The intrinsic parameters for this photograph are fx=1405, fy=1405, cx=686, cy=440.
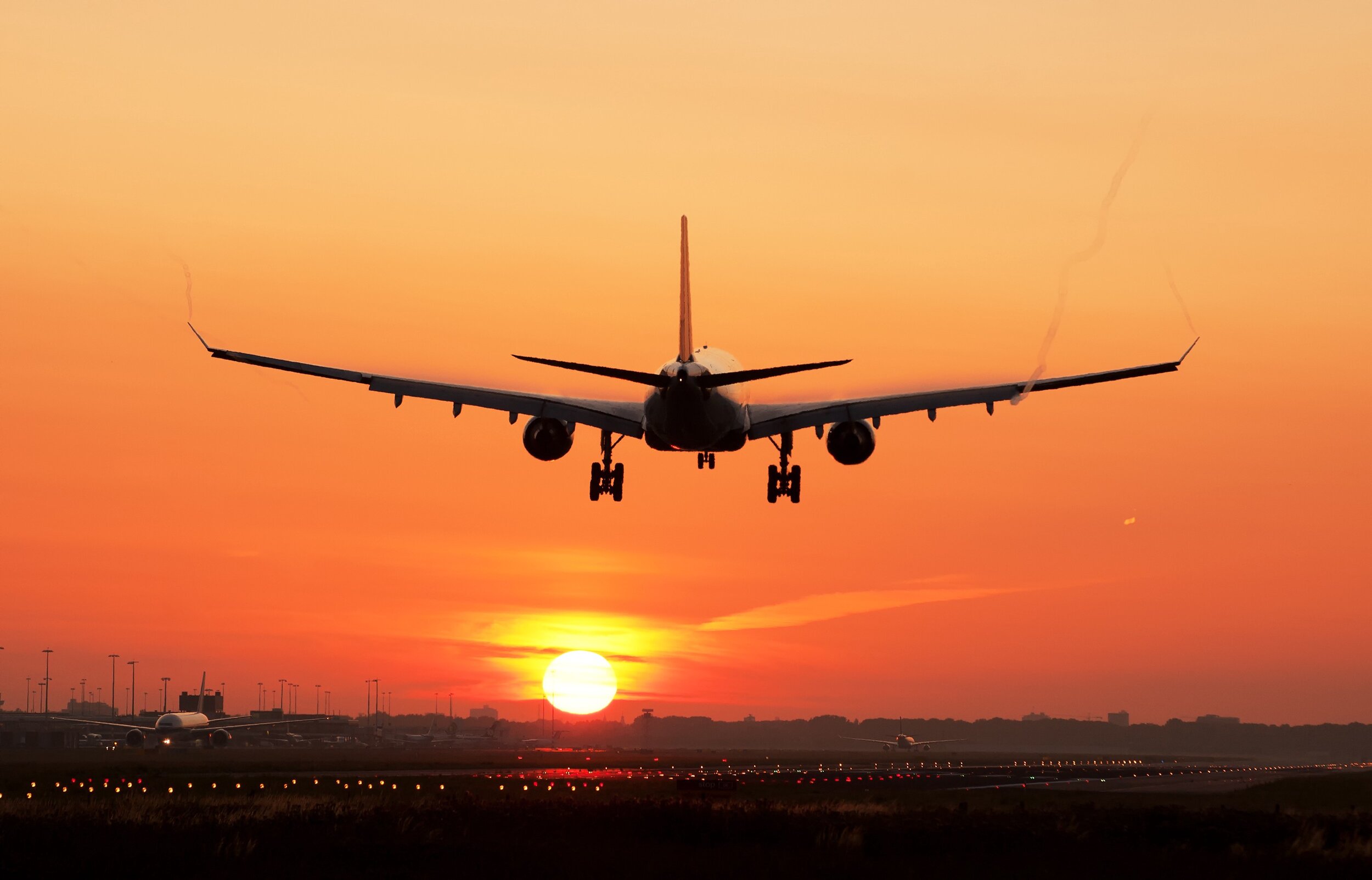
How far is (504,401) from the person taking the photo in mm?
49125

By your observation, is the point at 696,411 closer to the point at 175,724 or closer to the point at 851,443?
the point at 851,443

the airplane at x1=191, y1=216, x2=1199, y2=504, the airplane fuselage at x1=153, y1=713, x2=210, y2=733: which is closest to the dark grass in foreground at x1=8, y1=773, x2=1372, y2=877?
the airplane at x1=191, y1=216, x2=1199, y2=504

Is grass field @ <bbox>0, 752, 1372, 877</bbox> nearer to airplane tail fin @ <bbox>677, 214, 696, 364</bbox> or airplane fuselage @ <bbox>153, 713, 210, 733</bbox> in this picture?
airplane tail fin @ <bbox>677, 214, 696, 364</bbox>

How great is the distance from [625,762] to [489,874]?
102083 mm

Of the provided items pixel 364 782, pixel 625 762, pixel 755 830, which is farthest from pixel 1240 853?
pixel 625 762

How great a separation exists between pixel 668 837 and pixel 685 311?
62.3ft

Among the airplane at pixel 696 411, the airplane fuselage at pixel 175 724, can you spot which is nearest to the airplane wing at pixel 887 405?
the airplane at pixel 696 411

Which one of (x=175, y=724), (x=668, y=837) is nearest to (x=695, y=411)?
(x=668, y=837)

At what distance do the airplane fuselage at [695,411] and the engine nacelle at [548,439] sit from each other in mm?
3329

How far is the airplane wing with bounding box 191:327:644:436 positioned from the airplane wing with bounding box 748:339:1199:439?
4.56 metres

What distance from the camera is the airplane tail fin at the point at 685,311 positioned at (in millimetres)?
49612

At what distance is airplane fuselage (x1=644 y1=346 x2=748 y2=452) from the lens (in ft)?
146

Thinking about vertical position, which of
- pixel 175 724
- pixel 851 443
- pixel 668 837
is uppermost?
pixel 851 443

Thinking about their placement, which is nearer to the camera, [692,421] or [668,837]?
[692,421]
